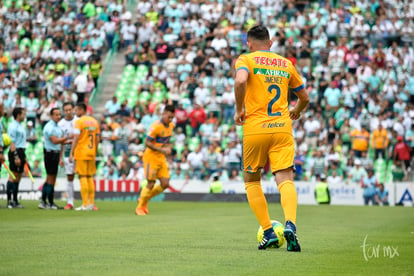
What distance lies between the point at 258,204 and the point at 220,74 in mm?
21990

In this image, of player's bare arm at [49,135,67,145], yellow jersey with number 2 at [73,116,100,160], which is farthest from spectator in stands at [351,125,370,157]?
player's bare arm at [49,135,67,145]

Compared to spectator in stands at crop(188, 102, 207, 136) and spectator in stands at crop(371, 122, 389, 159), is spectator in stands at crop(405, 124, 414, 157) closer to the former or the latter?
spectator in stands at crop(371, 122, 389, 159)

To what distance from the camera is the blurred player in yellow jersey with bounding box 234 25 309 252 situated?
31.4 ft

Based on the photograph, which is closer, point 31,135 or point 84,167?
point 84,167

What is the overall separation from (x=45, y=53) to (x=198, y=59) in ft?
26.2

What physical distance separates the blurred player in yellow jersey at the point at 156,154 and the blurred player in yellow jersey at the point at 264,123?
826 centimetres

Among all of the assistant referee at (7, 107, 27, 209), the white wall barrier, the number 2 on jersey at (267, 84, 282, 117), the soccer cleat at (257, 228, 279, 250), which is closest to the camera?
the soccer cleat at (257, 228, 279, 250)

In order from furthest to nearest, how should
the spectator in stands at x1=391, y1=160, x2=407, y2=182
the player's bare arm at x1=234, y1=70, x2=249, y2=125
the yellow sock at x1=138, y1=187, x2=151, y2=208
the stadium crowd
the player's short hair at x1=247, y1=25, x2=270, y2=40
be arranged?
1. the stadium crowd
2. the spectator in stands at x1=391, y1=160, x2=407, y2=182
3. the yellow sock at x1=138, y1=187, x2=151, y2=208
4. the player's short hair at x1=247, y1=25, x2=270, y2=40
5. the player's bare arm at x1=234, y1=70, x2=249, y2=125

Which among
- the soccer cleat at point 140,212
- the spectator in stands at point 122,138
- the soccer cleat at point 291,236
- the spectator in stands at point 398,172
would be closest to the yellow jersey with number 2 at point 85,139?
the soccer cleat at point 140,212

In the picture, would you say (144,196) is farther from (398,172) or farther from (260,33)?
(398,172)

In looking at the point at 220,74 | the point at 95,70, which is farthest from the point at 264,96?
the point at 95,70

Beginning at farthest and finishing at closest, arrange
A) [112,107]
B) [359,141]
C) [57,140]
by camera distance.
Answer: [112,107] < [359,141] < [57,140]

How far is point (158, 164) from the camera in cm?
1841

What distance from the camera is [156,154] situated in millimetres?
18406
